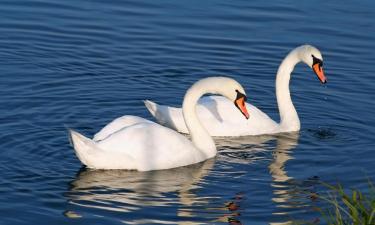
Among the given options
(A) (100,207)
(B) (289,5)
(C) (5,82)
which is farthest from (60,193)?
(B) (289,5)

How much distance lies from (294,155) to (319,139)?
947mm

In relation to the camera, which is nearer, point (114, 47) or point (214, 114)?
point (214, 114)

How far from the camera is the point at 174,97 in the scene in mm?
17438

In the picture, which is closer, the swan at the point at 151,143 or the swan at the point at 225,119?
the swan at the point at 151,143

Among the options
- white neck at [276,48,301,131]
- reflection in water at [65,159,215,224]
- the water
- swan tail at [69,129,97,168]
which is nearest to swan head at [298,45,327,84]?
white neck at [276,48,301,131]

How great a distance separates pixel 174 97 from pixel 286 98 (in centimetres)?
180

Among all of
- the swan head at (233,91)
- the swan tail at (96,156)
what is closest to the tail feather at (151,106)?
the swan head at (233,91)

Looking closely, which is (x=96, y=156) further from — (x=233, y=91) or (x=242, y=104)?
(x=242, y=104)

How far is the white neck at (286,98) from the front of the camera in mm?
16422

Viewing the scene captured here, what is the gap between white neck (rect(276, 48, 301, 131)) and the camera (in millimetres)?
16422

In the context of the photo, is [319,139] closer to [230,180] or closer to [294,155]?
[294,155]

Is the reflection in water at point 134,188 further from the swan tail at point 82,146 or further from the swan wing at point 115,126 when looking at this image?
the swan wing at point 115,126

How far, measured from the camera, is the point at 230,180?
13.8 meters

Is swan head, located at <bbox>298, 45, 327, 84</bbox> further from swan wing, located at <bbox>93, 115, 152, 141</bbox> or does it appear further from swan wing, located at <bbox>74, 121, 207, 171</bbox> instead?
swan wing, located at <bbox>93, 115, 152, 141</bbox>
